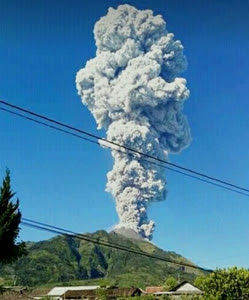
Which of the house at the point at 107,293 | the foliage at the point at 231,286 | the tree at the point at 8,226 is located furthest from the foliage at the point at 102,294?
the tree at the point at 8,226

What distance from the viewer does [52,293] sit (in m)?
176

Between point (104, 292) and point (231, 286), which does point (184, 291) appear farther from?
point (231, 286)

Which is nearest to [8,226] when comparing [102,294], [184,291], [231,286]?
[231,286]

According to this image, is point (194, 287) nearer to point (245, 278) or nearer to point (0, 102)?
point (245, 278)

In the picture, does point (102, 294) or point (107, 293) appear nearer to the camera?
point (102, 294)

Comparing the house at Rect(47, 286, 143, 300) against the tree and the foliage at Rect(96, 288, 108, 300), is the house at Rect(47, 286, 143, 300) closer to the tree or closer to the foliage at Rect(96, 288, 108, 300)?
the foliage at Rect(96, 288, 108, 300)

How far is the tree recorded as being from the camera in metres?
43.0

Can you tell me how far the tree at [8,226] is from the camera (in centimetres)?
4297

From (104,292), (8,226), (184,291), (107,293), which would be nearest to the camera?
(8,226)

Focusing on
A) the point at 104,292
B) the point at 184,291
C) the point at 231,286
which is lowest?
the point at 231,286

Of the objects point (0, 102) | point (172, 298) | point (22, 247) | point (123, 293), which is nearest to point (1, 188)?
point (22, 247)

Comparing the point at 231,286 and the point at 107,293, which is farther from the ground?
the point at 107,293

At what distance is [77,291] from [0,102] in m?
146

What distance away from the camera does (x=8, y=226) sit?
Result: 42750 mm
